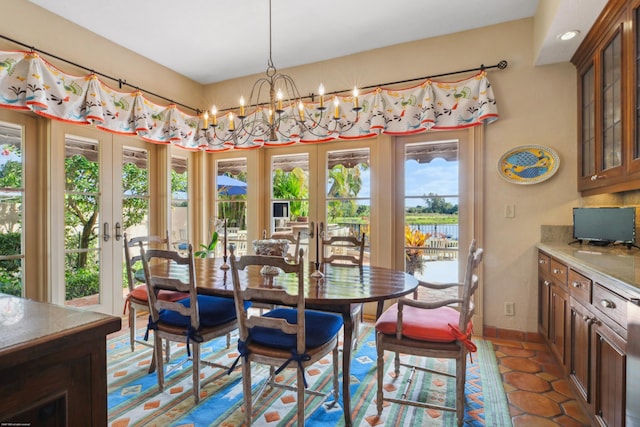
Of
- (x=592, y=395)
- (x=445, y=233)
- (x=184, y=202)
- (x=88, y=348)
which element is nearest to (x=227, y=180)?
(x=184, y=202)

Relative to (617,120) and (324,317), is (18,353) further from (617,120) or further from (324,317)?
(617,120)

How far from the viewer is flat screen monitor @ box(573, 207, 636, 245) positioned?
216 cm

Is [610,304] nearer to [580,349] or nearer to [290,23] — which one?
[580,349]

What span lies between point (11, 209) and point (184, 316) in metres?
1.88

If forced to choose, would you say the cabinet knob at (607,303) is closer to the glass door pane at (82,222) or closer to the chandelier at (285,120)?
the chandelier at (285,120)

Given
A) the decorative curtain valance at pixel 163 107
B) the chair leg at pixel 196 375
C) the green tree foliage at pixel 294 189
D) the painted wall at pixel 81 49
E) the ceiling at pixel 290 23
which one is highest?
the ceiling at pixel 290 23

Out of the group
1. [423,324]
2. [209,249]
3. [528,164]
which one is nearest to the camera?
[423,324]

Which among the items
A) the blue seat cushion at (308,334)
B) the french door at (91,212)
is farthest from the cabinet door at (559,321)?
the french door at (91,212)

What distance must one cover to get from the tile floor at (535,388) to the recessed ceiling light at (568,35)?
239 centimetres

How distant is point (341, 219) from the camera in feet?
12.2

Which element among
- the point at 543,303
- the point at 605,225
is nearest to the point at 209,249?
the point at 543,303

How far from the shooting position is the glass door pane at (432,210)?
10.7 feet

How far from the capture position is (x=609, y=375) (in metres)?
1.47

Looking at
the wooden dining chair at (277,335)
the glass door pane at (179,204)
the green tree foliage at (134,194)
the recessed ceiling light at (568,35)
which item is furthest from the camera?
the glass door pane at (179,204)
